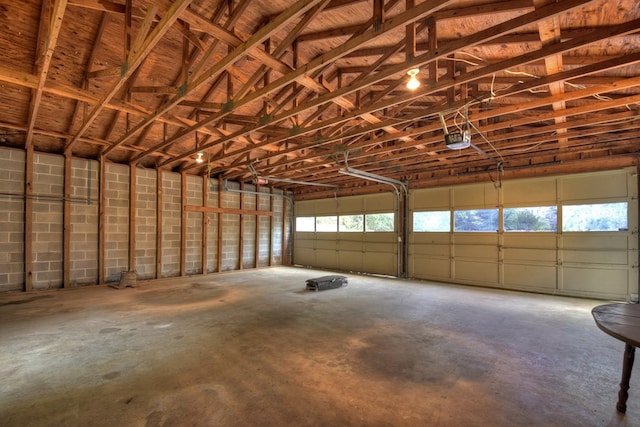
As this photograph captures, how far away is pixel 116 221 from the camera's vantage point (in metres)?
7.12

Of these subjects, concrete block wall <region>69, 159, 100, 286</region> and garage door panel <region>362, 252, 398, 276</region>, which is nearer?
concrete block wall <region>69, 159, 100, 286</region>

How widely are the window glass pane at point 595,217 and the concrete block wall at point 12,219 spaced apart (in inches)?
433

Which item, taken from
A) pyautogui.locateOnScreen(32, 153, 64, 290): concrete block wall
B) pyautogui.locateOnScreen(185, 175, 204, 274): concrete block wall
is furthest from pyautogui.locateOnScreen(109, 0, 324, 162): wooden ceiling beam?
pyautogui.locateOnScreen(185, 175, 204, 274): concrete block wall

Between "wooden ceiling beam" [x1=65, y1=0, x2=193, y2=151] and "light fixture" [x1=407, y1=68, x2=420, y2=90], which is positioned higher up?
"wooden ceiling beam" [x1=65, y1=0, x2=193, y2=151]

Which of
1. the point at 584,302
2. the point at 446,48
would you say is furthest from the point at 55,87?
the point at 584,302

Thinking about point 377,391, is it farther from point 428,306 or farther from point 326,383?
point 428,306

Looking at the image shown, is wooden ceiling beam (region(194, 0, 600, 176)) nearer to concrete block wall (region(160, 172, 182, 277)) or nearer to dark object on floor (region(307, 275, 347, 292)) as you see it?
dark object on floor (region(307, 275, 347, 292))

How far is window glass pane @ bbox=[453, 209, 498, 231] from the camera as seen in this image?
274 inches

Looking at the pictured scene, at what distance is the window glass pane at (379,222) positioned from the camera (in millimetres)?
8758

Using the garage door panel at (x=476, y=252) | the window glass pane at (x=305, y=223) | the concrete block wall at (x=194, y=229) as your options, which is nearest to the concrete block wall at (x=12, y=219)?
the concrete block wall at (x=194, y=229)

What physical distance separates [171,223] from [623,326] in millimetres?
8590

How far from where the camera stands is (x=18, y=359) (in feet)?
9.66

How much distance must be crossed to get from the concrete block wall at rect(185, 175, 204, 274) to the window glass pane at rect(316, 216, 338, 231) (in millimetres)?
3934

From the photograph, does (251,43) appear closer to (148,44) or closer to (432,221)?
(148,44)
